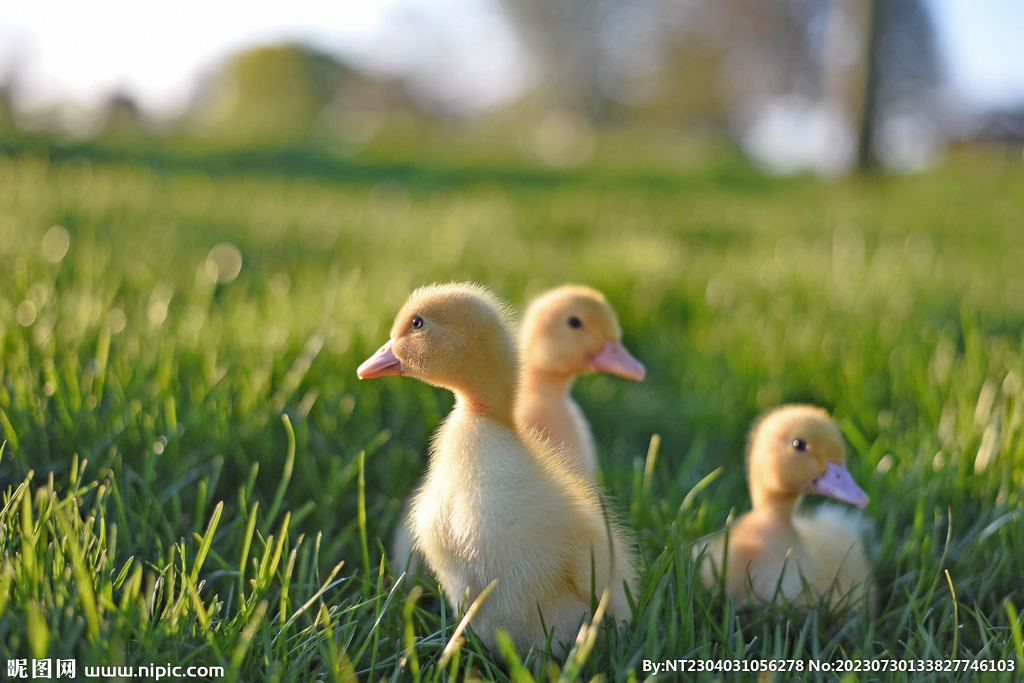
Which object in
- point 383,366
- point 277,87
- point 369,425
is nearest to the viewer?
point 383,366

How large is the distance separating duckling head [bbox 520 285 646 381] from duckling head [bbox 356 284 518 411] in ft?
1.99

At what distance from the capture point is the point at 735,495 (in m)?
2.61

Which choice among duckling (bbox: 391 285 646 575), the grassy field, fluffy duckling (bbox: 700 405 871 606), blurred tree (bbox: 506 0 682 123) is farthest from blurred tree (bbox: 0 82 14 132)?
blurred tree (bbox: 506 0 682 123)

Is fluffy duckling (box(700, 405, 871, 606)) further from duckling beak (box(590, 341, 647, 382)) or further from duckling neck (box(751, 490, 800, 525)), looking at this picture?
duckling beak (box(590, 341, 647, 382))

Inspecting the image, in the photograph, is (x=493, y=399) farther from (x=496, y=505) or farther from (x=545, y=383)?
(x=545, y=383)

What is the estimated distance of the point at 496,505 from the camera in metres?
1.47

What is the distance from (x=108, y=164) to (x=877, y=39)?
31.9 ft

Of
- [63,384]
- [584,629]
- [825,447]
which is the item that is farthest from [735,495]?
[63,384]

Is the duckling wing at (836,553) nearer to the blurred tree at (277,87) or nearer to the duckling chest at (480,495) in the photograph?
the duckling chest at (480,495)

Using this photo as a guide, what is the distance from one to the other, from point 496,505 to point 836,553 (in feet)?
3.74

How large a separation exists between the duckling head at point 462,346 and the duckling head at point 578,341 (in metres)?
0.61

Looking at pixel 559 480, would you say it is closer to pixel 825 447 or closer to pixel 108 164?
pixel 825 447

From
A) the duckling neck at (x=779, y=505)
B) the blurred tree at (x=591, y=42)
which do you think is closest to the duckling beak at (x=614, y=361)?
the duckling neck at (x=779, y=505)

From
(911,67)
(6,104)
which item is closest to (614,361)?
(6,104)
